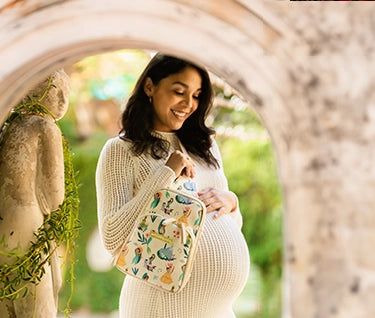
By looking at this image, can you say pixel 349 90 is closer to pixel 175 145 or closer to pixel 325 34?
pixel 325 34

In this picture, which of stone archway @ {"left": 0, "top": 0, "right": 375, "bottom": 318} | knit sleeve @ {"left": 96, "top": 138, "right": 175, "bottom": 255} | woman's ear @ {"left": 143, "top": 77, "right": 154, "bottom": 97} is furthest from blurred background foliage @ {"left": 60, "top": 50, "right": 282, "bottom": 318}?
stone archway @ {"left": 0, "top": 0, "right": 375, "bottom": 318}

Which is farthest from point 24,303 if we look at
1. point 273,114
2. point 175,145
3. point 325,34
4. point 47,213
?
point 325,34

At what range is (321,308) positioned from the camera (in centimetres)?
204

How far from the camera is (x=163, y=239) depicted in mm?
3088

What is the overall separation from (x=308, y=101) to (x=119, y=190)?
3.94ft

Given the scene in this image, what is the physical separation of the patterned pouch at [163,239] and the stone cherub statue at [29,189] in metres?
0.32

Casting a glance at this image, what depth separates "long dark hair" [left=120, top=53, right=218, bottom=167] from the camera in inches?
126

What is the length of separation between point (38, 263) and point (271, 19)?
144cm

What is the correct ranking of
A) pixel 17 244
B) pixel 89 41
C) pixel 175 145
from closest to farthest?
1. pixel 89 41
2. pixel 17 244
3. pixel 175 145

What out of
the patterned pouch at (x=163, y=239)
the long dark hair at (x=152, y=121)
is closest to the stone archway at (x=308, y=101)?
the patterned pouch at (x=163, y=239)

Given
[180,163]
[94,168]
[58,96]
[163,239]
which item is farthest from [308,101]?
[94,168]

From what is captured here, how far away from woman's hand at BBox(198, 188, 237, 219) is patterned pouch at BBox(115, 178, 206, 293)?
7 cm

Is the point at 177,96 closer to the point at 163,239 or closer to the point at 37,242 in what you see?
the point at 163,239

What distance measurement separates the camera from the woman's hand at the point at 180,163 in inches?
120
